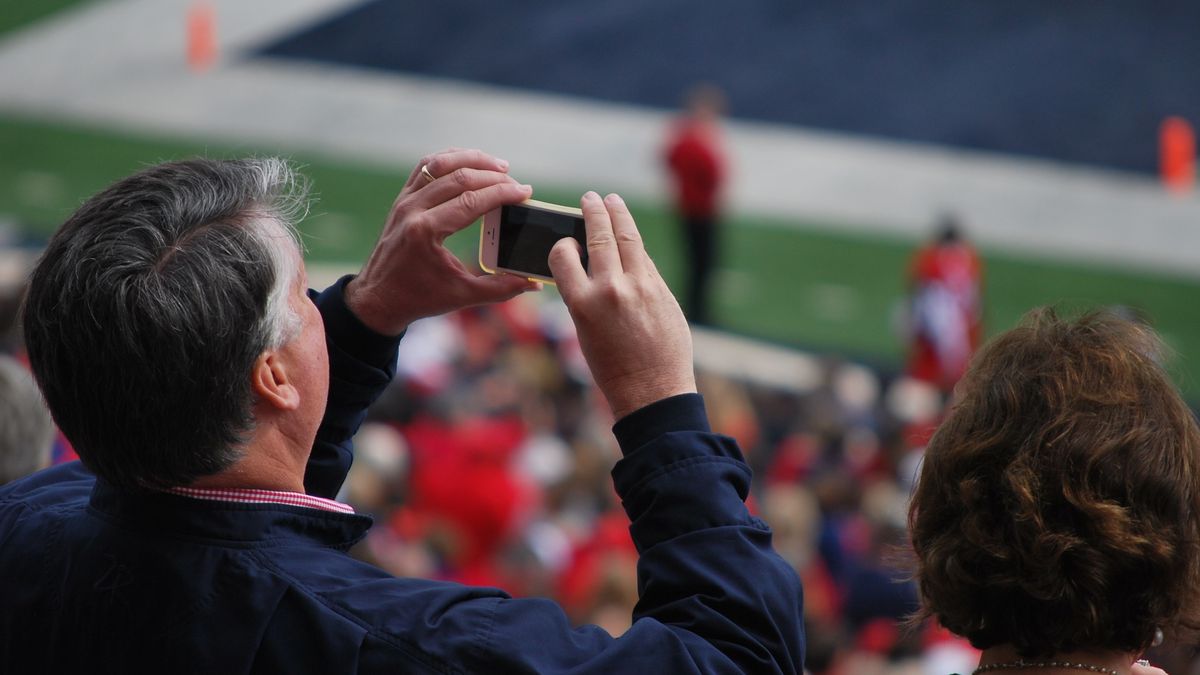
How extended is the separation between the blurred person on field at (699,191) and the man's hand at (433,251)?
8.33 m

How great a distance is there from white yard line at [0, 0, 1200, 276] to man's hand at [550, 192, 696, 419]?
11.4 m

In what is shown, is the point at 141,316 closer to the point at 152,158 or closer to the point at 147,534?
the point at 147,534

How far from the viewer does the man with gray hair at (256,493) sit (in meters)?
1.44

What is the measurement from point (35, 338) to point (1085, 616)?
1.15 metres

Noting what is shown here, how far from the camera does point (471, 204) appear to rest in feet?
5.76

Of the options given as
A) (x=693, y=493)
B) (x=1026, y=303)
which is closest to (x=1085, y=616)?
(x=693, y=493)

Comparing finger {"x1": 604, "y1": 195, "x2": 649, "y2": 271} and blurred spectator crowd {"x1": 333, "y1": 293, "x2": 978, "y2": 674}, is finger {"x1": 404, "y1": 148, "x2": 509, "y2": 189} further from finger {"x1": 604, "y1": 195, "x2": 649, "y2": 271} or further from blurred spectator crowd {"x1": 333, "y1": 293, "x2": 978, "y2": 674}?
blurred spectator crowd {"x1": 333, "y1": 293, "x2": 978, "y2": 674}

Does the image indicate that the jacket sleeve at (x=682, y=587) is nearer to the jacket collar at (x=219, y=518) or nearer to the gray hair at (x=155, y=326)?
the jacket collar at (x=219, y=518)

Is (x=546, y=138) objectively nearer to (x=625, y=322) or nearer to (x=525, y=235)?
(x=525, y=235)

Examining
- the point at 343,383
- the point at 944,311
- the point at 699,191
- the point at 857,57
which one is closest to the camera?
the point at 343,383

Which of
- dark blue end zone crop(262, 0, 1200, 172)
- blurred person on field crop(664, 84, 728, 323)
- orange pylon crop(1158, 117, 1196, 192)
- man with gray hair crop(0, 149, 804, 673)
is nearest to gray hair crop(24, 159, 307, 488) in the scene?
man with gray hair crop(0, 149, 804, 673)

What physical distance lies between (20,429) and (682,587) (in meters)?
1.45

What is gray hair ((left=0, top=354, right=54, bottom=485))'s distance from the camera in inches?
95.7

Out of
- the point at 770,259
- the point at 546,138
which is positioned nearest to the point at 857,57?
the point at 546,138
